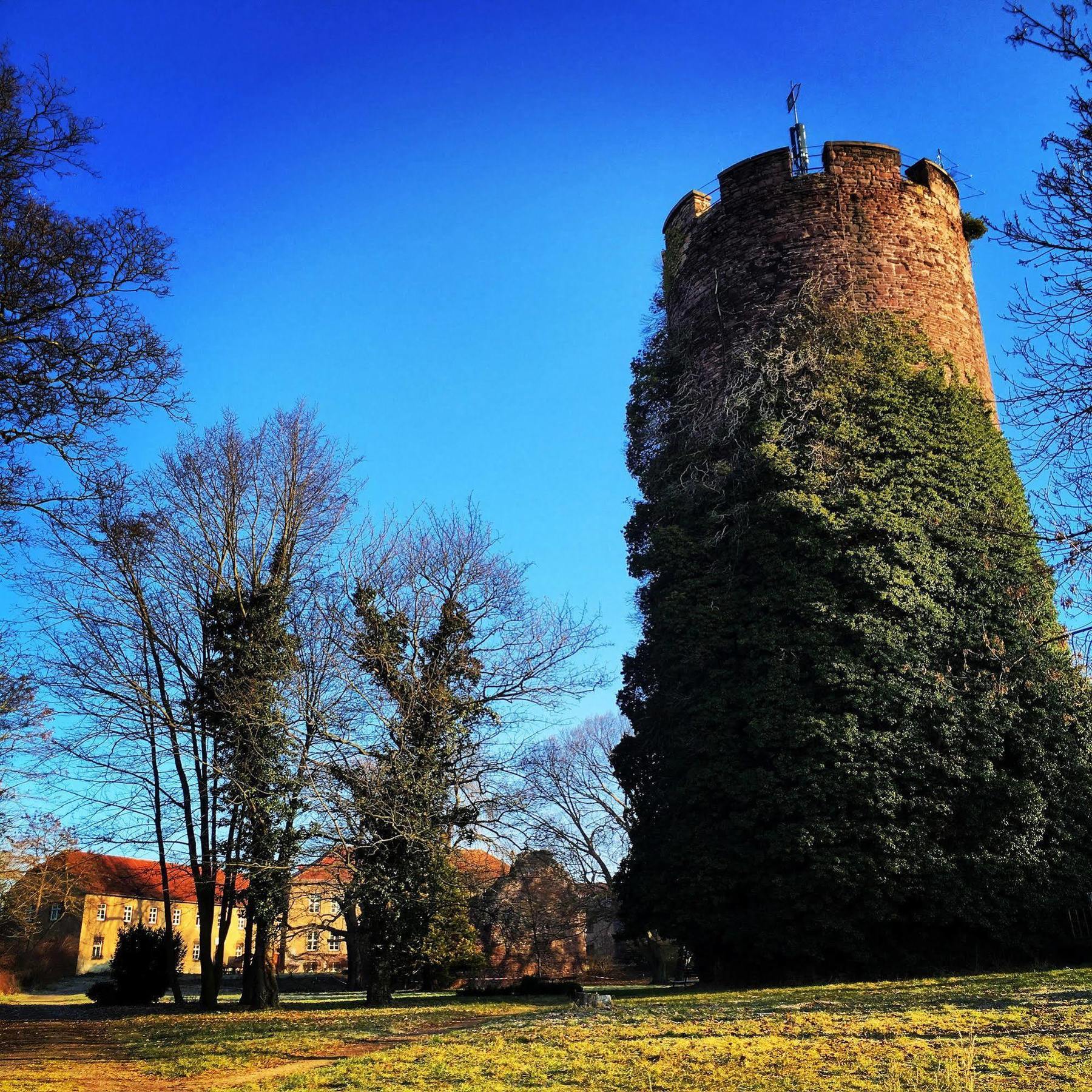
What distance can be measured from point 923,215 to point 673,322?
5.35m

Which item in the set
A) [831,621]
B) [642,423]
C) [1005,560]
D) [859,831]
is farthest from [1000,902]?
[642,423]

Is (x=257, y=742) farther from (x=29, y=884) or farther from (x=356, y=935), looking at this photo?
(x=29, y=884)

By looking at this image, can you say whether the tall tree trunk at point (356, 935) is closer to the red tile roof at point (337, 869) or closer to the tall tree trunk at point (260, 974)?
the red tile roof at point (337, 869)

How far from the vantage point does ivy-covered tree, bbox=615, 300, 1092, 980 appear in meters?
13.0

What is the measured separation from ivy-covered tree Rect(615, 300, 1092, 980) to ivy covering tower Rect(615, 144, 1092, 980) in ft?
0.14

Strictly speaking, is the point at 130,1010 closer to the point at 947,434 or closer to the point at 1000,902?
the point at 1000,902

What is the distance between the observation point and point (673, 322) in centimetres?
1931

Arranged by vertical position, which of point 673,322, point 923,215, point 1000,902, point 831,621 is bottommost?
point 1000,902

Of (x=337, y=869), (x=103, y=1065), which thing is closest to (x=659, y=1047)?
(x=103, y=1065)

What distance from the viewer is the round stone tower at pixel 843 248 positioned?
17.2m

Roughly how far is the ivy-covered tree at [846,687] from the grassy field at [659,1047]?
1.83 meters

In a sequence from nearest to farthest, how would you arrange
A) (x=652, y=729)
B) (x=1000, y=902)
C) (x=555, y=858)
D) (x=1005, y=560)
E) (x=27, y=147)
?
(x=27, y=147)
(x=1000, y=902)
(x=1005, y=560)
(x=652, y=729)
(x=555, y=858)

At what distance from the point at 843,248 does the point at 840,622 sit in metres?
7.76

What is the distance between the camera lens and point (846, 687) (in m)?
13.7
